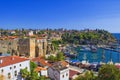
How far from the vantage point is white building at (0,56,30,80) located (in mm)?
36356

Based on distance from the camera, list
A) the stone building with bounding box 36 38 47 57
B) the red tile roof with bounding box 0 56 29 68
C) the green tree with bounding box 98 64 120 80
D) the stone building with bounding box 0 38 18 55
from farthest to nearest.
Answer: the stone building with bounding box 36 38 47 57 → the stone building with bounding box 0 38 18 55 → the red tile roof with bounding box 0 56 29 68 → the green tree with bounding box 98 64 120 80

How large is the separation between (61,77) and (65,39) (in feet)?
372

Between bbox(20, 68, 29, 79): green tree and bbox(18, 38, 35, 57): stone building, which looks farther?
bbox(18, 38, 35, 57): stone building

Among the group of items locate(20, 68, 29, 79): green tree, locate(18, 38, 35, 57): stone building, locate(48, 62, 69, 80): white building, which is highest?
locate(18, 38, 35, 57): stone building

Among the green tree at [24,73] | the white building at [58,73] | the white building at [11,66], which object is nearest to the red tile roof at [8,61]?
the white building at [11,66]

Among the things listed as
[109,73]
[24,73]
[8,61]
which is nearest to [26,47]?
[8,61]

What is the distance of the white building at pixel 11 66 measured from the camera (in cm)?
3636

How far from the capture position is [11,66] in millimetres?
37406

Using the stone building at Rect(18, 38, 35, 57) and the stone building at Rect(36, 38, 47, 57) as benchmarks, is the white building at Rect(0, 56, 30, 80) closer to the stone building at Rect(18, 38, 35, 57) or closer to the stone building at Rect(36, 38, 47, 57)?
the stone building at Rect(18, 38, 35, 57)

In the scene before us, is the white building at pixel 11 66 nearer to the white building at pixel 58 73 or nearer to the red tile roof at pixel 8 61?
the red tile roof at pixel 8 61

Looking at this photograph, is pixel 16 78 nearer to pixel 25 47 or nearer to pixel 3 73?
pixel 3 73

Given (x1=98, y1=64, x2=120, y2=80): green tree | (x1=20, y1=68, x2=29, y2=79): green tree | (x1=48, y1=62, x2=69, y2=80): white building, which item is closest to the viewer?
(x1=98, y1=64, x2=120, y2=80): green tree

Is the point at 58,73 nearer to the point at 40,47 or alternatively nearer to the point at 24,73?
the point at 24,73

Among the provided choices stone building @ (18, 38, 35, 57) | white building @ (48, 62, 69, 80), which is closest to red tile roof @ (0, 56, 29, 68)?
white building @ (48, 62, 69, 80)
